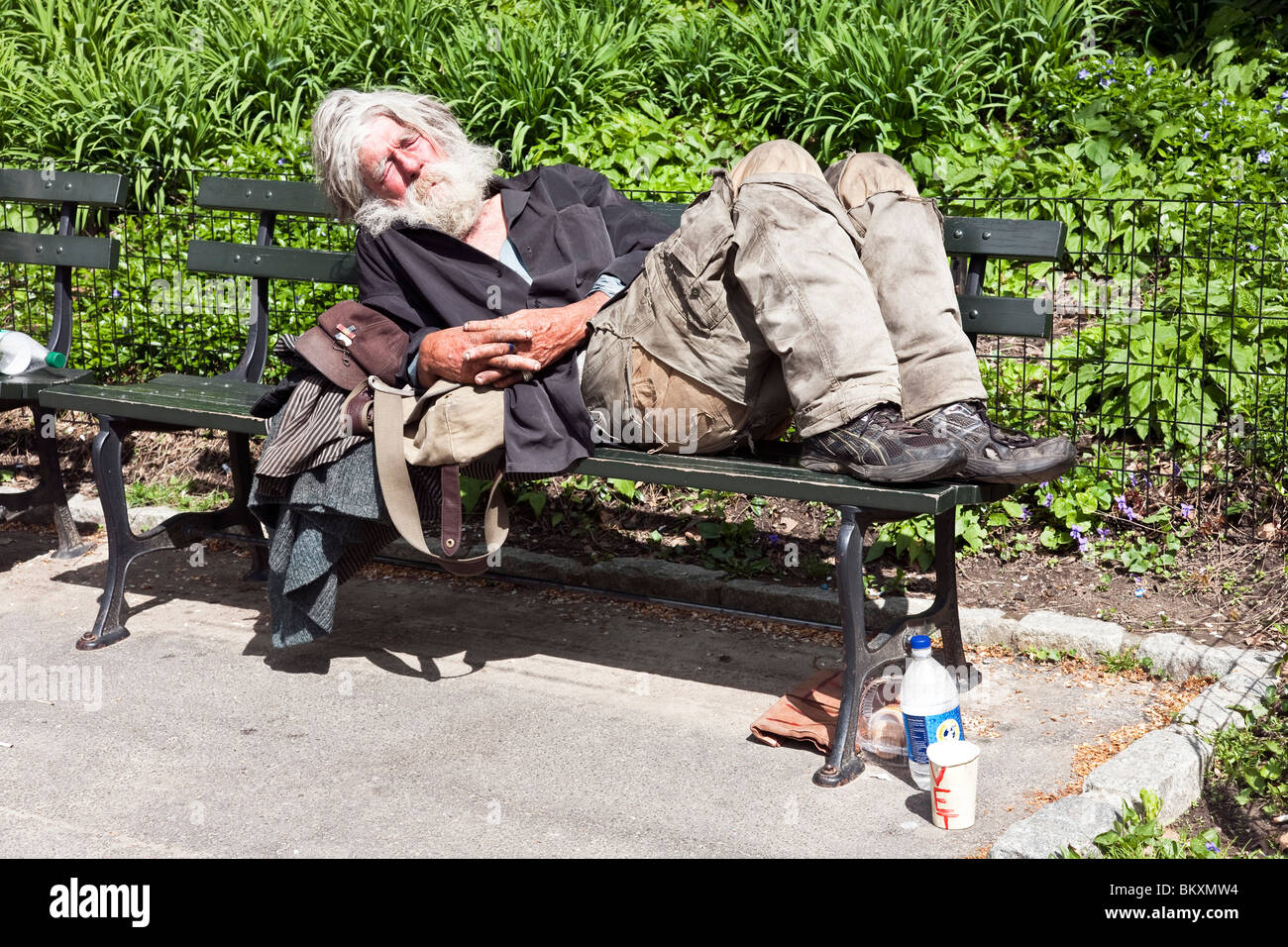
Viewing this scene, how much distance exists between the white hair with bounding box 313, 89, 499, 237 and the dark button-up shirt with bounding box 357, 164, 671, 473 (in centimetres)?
6

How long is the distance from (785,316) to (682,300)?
0.38 meters

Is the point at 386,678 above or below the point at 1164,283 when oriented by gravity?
below

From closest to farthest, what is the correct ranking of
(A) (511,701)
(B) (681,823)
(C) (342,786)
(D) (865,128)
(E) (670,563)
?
(B) (681,823)
(C) (342,786)
(A) (511,701)
(E) (670,563)
(D) (865,128)

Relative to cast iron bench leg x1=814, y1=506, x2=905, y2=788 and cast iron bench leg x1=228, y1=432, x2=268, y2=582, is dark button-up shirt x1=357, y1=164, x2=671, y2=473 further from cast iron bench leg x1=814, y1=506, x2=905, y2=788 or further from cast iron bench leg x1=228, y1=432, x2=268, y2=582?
cast iron bench leg x1=228, y1=432, x2=268, y2=582

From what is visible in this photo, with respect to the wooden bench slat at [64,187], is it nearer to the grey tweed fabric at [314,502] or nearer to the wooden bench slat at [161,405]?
the wooden bench slat at [161,405]

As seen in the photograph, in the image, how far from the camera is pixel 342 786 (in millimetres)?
3170

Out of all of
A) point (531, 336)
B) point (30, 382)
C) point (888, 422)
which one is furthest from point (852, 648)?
point (30, 382)

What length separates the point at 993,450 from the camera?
3.12 metres

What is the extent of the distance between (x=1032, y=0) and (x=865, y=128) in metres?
1.02

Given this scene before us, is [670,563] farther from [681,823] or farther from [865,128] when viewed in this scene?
[865,128]

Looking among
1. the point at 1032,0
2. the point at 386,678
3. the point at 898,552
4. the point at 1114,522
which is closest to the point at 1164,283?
the point at 1114,522
